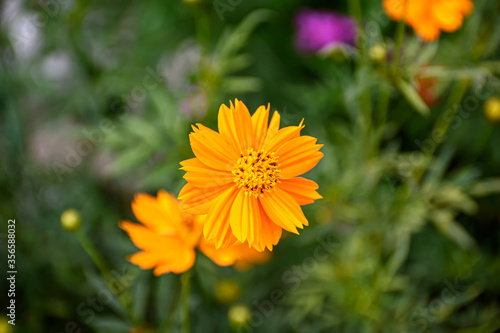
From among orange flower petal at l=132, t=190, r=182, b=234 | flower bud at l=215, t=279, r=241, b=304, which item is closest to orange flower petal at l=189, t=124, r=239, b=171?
orange flower petal at l=132, t=190, r=182, b=234

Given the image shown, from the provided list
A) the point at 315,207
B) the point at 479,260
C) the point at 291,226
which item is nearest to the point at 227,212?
the point at 291,226

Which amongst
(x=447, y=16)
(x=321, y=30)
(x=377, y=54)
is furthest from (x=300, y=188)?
(x=321, y=30)

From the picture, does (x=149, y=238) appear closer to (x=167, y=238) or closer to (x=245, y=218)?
(x=167, y=238)

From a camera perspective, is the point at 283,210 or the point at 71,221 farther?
the point at 71,221

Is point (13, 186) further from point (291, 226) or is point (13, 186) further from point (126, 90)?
point (291, 226)

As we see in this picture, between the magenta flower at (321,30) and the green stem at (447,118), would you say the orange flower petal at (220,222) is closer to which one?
the green stem at (447,118)

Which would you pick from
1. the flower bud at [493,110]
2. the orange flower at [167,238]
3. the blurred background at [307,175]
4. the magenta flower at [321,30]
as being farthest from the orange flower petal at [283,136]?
the magenta flower at [321,30]
